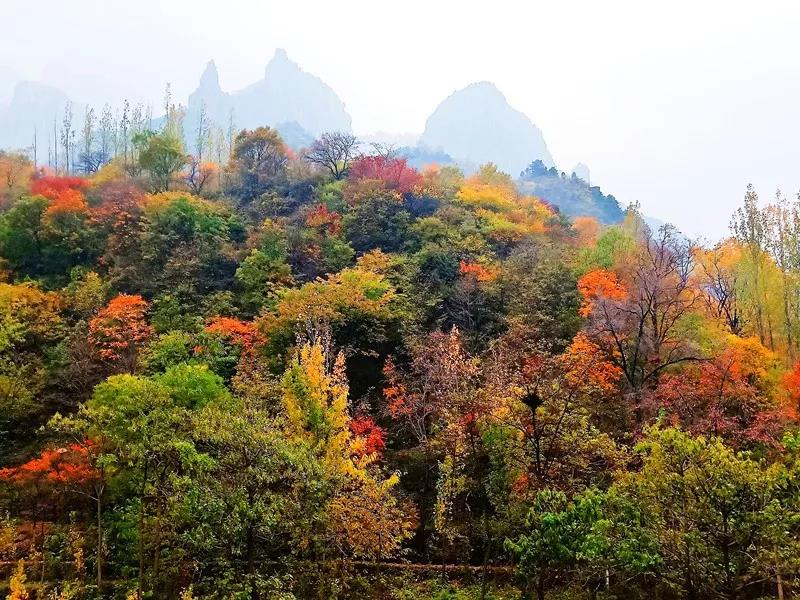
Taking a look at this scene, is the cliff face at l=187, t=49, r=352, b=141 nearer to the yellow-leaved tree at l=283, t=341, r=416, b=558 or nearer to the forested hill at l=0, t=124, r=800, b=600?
the forested hill at l=0, t=124, r=800, b=600

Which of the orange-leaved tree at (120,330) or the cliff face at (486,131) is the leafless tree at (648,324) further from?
the cliff face at (486,131)

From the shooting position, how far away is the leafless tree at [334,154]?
4031 cm

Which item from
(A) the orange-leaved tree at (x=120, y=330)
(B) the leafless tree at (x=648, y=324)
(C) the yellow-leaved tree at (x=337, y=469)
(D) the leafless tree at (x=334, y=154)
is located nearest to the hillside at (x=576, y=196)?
(D) the leafless tree at (x=334, y=154)

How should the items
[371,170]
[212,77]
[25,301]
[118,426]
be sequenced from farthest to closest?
[212,77] → [371,170] → [25,301] → [118,426]

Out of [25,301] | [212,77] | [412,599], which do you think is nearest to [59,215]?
[25,301]

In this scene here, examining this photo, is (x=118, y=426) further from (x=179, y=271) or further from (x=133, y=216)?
(x=133, y=216)

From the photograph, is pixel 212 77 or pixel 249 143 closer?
pixel 249 143

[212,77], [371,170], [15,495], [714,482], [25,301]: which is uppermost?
[212,77]

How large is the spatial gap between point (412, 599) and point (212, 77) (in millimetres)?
121310

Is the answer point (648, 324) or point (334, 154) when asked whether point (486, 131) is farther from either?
point (648, 324)

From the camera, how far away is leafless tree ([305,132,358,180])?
4031 centimetres

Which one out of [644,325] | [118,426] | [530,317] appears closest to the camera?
[118,426]

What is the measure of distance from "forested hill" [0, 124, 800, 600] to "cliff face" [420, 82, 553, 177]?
298 ft

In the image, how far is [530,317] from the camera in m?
23.1
